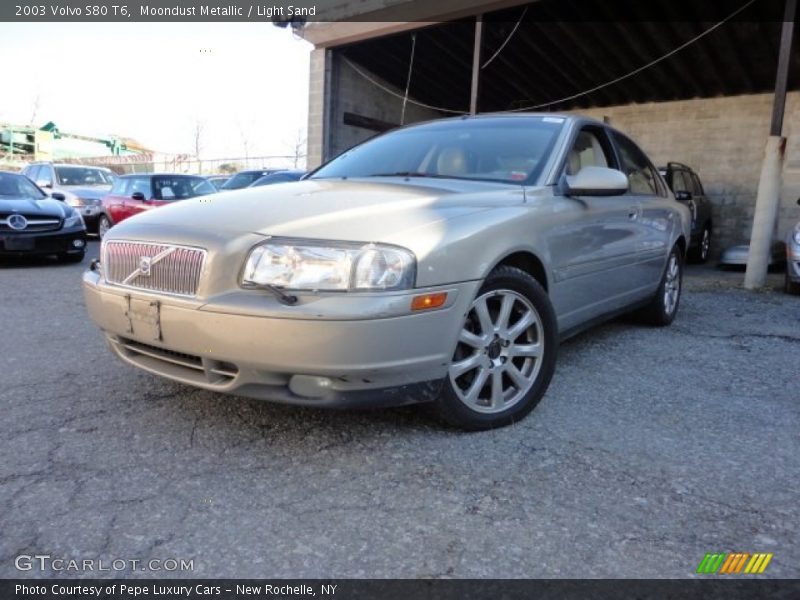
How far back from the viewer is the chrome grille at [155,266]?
8.06 ft

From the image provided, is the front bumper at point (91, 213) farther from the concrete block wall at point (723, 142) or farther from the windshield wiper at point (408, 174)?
the concrete block wall at point (723, 142)

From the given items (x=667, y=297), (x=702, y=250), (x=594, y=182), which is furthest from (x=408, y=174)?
(x=702, y=250)

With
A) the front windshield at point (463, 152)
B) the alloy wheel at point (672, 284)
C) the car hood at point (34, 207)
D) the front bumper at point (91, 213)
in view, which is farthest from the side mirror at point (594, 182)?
the front bumper at point (91, 213)

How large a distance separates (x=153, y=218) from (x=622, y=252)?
9.28 ft

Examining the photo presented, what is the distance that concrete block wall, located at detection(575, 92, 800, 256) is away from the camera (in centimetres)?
1266

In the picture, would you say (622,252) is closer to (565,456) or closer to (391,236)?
(565,456)

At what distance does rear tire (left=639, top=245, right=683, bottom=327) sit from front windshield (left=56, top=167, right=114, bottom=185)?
12150mm

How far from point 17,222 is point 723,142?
12.9 meters

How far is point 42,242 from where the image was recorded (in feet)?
26.3

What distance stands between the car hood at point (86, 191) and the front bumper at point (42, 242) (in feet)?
14.0

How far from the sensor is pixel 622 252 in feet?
13.3

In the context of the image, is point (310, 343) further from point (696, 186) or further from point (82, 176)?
point (82, 176)

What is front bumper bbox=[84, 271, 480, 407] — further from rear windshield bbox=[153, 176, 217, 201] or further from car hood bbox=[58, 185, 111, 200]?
car hood bbox=[58, 185, 111, 200]
